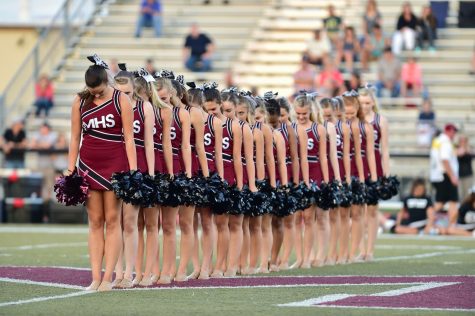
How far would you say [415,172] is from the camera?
23391mm

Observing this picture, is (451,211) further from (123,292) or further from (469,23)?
(123,292)

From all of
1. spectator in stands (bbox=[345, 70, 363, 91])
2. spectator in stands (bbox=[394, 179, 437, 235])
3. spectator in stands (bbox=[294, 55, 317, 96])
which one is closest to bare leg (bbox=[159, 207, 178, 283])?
spectator in stands (bbox=[394, 179, 437, 235])

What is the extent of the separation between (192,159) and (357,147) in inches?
139

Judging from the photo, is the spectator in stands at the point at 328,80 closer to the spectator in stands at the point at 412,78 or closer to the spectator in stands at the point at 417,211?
the spectator in stands at the point at 412,78

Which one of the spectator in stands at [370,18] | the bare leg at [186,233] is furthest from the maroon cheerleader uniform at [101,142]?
the spectator in stands at [370,18]

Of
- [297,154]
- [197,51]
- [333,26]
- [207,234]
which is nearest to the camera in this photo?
[207,234]

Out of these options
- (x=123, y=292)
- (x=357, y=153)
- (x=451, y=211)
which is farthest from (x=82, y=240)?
(x=123, y=292)

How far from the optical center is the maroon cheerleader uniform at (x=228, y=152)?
43.1 ft

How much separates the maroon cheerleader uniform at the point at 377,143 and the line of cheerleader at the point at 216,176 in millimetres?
12

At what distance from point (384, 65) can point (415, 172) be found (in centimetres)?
346

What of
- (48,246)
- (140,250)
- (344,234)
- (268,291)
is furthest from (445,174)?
(268,291)

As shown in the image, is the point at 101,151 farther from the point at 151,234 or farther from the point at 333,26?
the point at 333,26

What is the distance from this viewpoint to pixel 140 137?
38.0 feet

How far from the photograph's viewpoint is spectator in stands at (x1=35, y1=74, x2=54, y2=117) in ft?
90.8
